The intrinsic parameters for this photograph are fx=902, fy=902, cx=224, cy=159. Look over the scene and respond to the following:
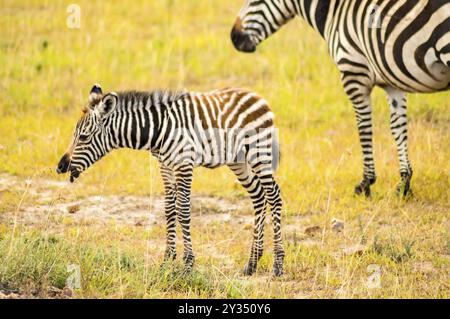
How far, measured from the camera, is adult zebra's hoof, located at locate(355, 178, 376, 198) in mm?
11109

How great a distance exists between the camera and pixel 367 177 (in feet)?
36.6

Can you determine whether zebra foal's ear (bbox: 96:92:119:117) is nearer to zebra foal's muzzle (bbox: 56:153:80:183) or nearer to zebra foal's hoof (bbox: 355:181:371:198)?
zebra foal's muzzle (bbox: 56:153:80:183)

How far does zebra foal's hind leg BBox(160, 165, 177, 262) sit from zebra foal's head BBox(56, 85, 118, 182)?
71 centimetres

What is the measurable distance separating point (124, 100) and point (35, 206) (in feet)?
9.56

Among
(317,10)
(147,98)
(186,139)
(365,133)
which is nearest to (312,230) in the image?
(365,133)

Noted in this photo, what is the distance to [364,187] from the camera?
438 inches

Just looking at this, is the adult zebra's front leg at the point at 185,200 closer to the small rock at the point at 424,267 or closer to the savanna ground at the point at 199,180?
the savanna ground at the point at 199,180

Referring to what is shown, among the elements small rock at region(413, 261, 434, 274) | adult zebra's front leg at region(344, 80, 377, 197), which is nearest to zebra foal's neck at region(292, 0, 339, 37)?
adult zebra's front leg at region(344, 80, 377, 197)

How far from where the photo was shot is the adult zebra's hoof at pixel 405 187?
10.9 meters

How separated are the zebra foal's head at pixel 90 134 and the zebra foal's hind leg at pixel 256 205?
1.32 meters

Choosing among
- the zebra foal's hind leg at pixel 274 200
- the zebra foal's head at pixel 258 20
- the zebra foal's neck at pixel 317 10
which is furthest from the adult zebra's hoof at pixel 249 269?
the zebra foal's head at pixel 258 20

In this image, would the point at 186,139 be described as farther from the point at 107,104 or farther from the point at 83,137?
the point at 83,137
